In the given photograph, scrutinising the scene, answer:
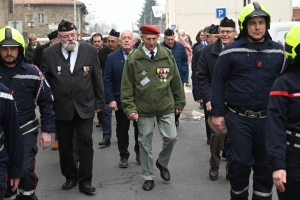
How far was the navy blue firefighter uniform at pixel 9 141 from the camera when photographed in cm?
455

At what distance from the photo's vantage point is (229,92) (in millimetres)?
A: 5871

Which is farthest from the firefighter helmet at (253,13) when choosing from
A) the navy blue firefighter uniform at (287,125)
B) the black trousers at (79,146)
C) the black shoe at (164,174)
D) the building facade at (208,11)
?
the building facade at (208,11)

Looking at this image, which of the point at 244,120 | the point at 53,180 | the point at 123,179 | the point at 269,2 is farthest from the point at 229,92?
the point at 269,2

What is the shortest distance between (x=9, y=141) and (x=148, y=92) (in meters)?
3.02

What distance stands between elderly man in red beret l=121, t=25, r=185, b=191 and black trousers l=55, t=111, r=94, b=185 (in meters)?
0.57

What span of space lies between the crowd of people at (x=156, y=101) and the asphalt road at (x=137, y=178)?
0.17m

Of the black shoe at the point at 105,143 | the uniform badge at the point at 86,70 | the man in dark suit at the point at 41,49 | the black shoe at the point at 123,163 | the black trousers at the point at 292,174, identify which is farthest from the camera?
the black shoe at the point at 105,143

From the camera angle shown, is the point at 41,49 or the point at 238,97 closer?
the point at 238,97

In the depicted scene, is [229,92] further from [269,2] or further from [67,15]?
[67,15]

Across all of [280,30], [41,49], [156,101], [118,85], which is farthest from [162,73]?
[280,30]

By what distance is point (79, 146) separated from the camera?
7336mm

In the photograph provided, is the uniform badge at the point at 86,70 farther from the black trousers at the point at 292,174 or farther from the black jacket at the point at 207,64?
the black trousers at the point at 292,174

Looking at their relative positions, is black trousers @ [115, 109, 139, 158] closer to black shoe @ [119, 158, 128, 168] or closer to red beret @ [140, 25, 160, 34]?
black shoe @ [119, 158, 128, 168]

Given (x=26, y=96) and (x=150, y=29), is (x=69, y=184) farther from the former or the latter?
(x=150, y=29)
